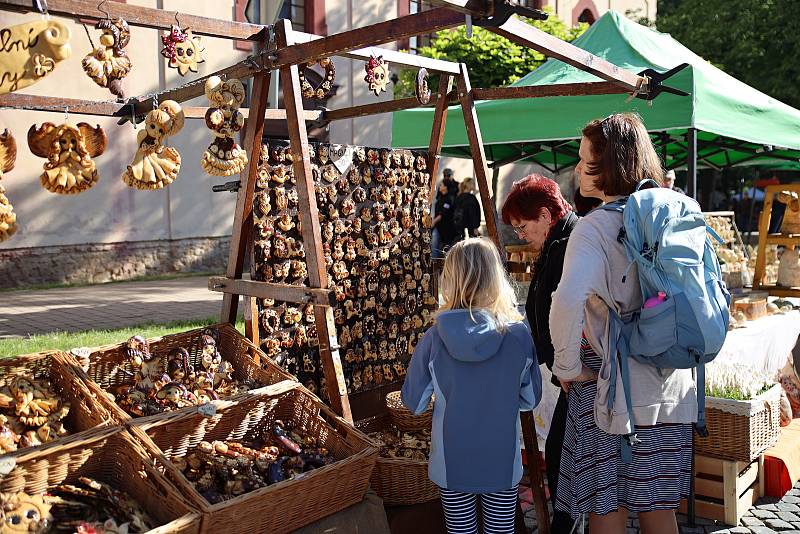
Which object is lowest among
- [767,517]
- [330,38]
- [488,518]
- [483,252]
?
[767,517]

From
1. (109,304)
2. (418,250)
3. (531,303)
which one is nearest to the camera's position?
(531,303)

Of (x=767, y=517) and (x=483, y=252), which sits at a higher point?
(x=483, y=252)

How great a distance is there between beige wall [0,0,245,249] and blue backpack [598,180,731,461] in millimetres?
7751

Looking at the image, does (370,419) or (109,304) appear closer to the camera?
(370,419)

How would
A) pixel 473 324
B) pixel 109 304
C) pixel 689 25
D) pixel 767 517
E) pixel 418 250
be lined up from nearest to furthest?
pixel 473 324 < pixel 767 517 < pixel 418 250 < pixel 109 304 < pixel 689 25

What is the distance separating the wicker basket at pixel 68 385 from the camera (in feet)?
7.77

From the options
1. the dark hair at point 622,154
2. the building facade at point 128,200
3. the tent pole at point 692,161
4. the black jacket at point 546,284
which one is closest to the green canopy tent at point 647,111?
the tent pole at point 692,161

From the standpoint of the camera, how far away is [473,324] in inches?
89.9

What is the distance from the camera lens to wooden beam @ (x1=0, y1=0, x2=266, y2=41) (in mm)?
1982

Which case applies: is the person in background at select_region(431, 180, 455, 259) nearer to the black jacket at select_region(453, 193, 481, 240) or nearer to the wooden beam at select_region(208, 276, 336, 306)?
the black jacket at select_region(453, 193, 481, 240)

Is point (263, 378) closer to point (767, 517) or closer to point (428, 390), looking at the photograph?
point (428, 390)

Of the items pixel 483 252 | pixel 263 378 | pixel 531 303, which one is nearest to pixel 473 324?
pixel 483 252

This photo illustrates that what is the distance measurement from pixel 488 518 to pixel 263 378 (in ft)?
3.33

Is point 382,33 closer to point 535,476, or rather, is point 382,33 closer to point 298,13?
point 535,476
